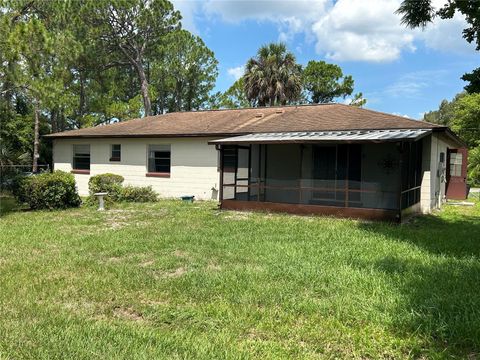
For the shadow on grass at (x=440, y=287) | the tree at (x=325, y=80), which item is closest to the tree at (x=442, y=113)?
the tree at (x=325, y=80)

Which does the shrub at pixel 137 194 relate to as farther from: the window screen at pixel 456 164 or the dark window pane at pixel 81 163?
the window screen at pixel 456 164

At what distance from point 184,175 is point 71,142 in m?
6.17

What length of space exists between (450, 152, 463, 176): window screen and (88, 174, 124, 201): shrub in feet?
45.2

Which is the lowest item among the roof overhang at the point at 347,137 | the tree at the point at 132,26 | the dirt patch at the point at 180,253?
the dirt patch at the point at 180,253

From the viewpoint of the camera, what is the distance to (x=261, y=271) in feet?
18.6

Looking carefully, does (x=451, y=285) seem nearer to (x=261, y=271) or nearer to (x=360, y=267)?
(x=360, y=267)

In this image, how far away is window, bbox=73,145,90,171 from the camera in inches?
731

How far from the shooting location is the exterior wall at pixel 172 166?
1573 centimetres

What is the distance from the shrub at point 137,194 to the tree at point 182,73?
16.7 m

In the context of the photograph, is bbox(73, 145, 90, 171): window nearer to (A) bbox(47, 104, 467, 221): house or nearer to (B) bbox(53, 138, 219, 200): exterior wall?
(A) bbox(47, 104, 467, 221): house

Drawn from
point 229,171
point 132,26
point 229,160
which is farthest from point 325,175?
point 132,26

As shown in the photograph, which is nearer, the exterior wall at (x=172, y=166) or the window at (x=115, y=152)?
the exterior wall at (x=172, y=166)

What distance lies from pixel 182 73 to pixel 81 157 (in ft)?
55.1

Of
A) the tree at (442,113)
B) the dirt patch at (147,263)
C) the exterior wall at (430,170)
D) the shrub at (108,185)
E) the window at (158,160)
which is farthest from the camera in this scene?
the tree at (442,113)
